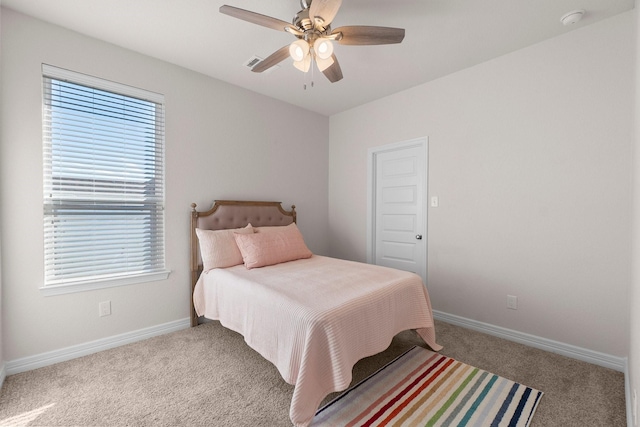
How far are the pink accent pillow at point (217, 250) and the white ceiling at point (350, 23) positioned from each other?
170 cm

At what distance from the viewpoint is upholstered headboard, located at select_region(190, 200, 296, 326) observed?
9.73 feet

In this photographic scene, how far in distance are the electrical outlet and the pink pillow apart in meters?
1.19

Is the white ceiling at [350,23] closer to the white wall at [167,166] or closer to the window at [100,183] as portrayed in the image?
the white wall at [167,166]

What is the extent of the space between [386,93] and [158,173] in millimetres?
2722

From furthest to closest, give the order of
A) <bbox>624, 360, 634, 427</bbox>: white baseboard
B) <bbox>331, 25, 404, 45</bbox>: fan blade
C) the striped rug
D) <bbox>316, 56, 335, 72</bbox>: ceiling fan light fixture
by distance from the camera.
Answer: <bbox>316, 56, 335, 72</bbox>: ceiling fan light fixture → <bbox>331, 25, 404, 45</bbox>: fan blade → the striped rug → <bbox>624, 360, 634, 427</bbox>: white baseboard

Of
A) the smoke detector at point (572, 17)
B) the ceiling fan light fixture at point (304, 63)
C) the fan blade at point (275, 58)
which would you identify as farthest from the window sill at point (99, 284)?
the smoke detector at point (572, 17)

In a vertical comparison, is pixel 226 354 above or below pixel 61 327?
below

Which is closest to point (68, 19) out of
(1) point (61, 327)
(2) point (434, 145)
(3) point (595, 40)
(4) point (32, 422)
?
(1) point (61, 327)

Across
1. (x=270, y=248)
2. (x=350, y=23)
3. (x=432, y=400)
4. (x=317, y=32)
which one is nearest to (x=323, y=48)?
(x=317, y=32)

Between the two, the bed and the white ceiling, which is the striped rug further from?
the white ceiling

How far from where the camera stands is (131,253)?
264 centimetres

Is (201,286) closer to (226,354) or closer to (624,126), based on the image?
(226,354)

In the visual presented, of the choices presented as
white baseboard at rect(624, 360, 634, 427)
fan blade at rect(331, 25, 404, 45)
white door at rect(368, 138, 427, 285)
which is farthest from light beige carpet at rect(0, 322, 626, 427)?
fan blade at rect(331, 25, 404, 45)

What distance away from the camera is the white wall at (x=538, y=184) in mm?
2174
